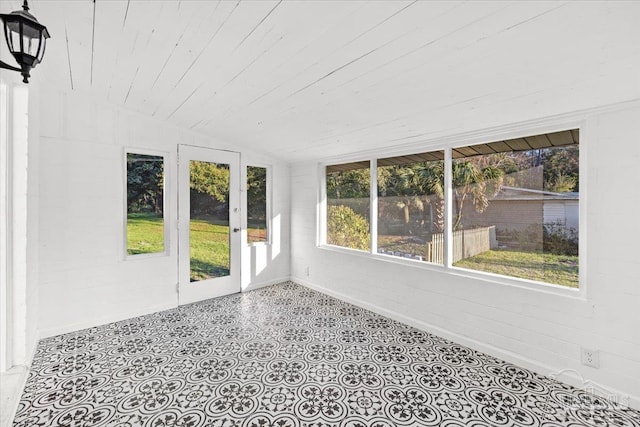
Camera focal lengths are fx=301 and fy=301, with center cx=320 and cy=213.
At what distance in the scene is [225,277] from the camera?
14.6 feet

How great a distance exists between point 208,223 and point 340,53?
10.1ft

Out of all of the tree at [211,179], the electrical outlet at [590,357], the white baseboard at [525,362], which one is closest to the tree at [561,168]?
the electrical outlet at [590,357]

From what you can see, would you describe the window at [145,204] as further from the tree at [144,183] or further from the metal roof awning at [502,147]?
the metal roof awning at [502,147]

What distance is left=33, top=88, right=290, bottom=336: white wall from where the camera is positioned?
121 inches

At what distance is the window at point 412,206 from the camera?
336 cm

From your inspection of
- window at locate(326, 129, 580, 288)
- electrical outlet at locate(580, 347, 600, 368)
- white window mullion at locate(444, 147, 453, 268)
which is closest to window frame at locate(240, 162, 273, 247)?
window at locate(326, 129, 580, 288)

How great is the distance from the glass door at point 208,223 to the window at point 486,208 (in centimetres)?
185

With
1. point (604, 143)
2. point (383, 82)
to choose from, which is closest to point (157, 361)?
point (383, 82)

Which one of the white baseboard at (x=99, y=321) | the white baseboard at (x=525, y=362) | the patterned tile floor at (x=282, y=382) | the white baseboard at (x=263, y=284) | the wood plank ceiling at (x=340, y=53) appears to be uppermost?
the wood plank ceiling at (x=340, y=53)

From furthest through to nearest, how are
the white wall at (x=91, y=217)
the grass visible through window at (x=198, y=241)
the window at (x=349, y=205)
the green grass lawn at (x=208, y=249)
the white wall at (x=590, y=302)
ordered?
the window at (x=349, y=205)
the green grass lawn at (x=208, y=249)
the grass visible through window at (x=198, y=241)
the white wall at (x=91, y=217)
the white wall at (x=590, y=302)

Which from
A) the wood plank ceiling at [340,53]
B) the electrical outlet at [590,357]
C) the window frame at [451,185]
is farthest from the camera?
the window frame at [451,185]

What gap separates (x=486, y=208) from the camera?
2.97 meters

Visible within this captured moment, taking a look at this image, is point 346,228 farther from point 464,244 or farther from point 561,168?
point 561,168

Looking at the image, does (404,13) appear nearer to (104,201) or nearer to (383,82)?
(383,82)
